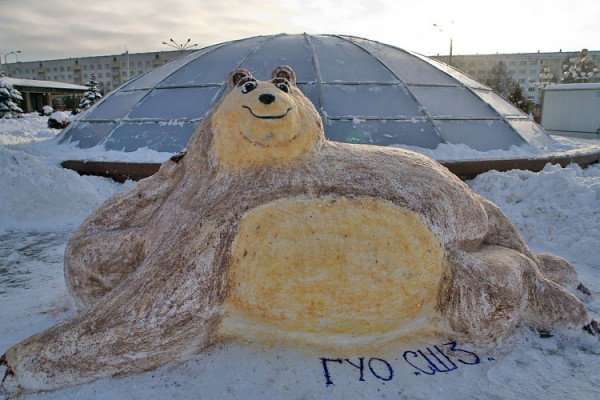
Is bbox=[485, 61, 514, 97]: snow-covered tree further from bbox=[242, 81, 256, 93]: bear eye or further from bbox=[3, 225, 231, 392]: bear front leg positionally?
bbox=[3, 225, 231, 392]: bear front leg

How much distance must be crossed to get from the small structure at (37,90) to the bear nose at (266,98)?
3314 cm

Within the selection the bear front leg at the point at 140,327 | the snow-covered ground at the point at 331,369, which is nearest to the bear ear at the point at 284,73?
the bear front leg at the point at 140,327

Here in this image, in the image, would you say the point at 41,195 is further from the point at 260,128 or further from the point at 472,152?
the point at 472,152

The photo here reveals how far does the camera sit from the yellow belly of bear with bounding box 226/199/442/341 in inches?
84.3

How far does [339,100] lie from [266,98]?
4.55m

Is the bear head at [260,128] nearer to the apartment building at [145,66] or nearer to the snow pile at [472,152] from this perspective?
the snow pile at [472,152]

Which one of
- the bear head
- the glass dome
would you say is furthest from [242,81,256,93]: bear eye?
the glass dome

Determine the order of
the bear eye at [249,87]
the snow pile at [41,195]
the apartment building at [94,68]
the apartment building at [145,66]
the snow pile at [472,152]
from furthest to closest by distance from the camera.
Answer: the apartment building at [94,68] → the apartment building at [145,66] → the snow pile at [472,152] → the snow pile at [41,195] → the bear eye at [249,87]

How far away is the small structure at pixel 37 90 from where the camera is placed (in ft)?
103

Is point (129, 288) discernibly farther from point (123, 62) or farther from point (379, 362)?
point (123, 62)

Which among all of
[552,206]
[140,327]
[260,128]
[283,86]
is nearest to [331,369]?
[140,327]

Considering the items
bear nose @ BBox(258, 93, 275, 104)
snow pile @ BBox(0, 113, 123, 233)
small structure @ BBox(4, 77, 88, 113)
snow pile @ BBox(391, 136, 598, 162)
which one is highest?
small structure @ BBox(4, 77, 88, 113)

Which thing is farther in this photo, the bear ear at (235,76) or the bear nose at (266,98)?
the bear ear at (235,76)

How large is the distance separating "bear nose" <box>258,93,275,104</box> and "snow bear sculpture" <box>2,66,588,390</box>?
1cm
